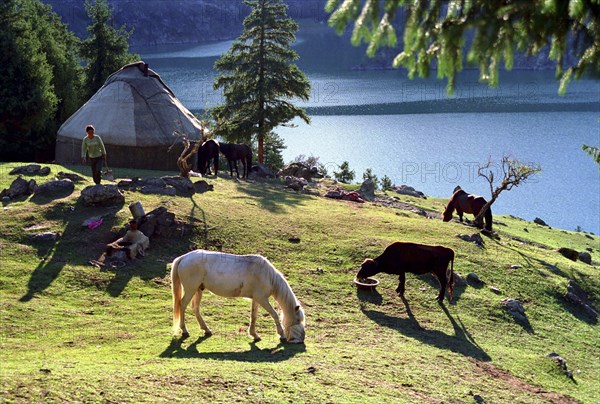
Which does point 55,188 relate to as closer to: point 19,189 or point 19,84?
point 19,189

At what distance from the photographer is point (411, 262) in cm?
1623

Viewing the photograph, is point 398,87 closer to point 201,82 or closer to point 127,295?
point 201,82

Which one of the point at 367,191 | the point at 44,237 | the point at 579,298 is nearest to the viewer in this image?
the point at 44,237

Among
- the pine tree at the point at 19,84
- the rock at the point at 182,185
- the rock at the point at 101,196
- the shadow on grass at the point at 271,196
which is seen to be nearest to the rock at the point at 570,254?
the shadow on grass at the point at 271,196

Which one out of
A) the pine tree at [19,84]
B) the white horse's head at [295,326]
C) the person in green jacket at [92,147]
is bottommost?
the white horse's head at [295,326]

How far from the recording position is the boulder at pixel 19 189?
19562 mm

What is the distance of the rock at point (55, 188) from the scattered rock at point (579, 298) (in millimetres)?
14903

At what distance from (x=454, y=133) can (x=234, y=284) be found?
6486 centimetres

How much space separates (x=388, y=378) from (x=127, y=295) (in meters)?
6.48

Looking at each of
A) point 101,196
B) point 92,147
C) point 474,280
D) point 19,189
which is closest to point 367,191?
point 474,280

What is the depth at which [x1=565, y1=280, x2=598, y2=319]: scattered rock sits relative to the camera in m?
18.2

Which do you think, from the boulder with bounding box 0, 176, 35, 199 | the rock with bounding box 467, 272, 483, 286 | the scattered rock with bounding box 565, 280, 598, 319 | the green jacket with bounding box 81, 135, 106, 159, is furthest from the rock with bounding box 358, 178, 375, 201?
the boulder with bounding box 0, 176, 35, 199

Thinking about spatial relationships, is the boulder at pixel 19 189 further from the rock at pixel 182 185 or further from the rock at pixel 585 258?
the rock at pixel 585 258

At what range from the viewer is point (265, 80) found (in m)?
36.9
